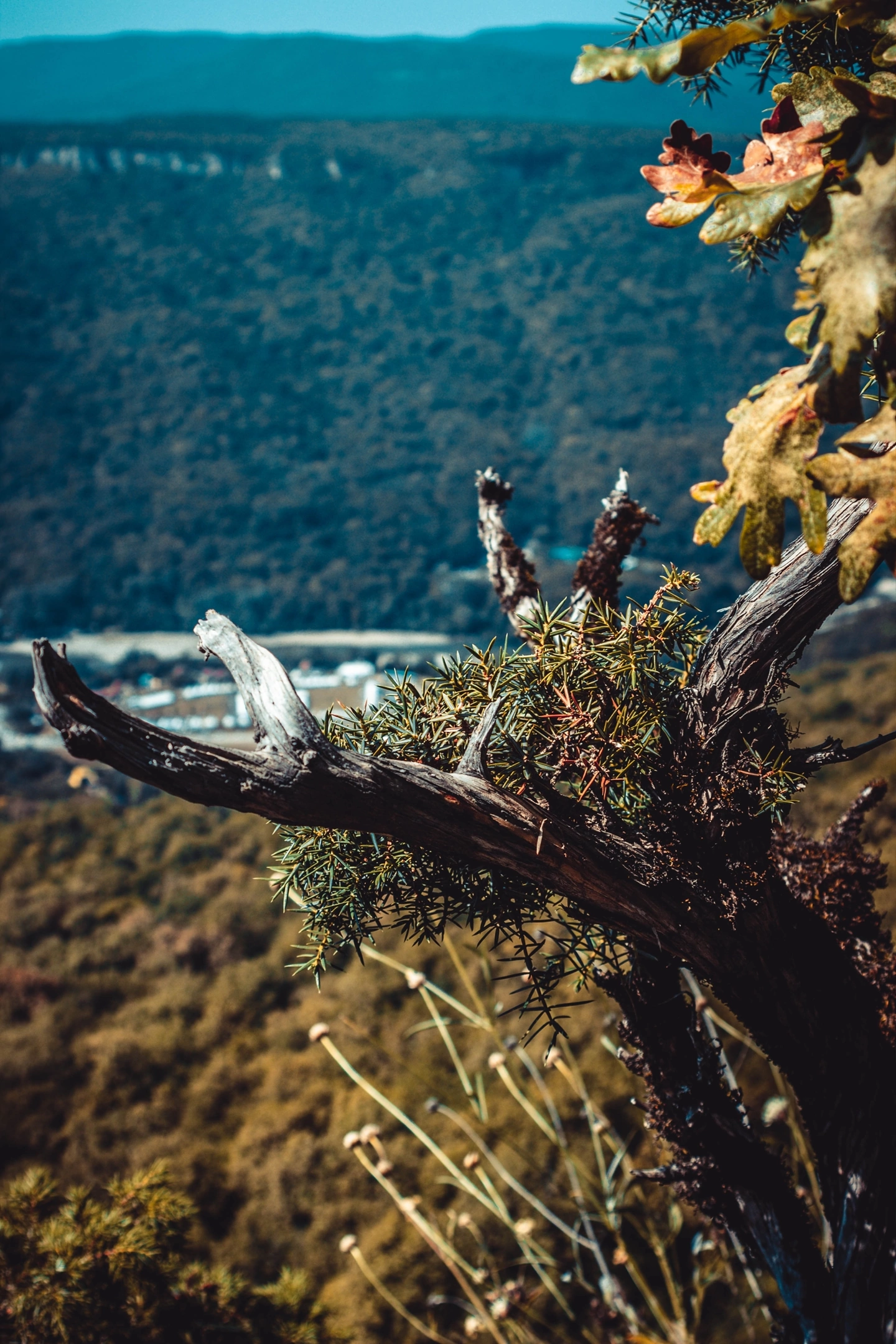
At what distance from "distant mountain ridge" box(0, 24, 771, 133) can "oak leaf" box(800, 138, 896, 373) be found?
79199 mm

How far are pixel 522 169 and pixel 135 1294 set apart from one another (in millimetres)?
68945

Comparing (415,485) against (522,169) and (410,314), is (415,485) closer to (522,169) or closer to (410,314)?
(410,314)

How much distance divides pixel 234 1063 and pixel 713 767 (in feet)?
20.8

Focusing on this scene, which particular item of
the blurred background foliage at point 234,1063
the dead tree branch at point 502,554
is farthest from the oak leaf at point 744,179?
the blurred background foliage at point 234,1063

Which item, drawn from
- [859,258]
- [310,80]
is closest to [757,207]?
[859,258]

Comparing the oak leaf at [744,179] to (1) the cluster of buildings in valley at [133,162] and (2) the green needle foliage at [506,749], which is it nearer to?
(2) the green needle foliage at [506,749]

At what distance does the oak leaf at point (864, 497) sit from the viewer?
0.69m

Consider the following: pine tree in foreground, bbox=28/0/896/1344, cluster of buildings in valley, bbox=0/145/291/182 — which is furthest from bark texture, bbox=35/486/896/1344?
cluster of buildings in valley, bbox=0/145/291/182

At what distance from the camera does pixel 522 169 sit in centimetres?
5906

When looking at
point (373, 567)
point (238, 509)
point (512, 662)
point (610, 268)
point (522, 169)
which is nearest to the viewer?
point (512, 662)

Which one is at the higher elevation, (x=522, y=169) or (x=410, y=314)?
(x=522, y=169)

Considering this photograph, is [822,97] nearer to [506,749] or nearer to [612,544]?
[506,749]

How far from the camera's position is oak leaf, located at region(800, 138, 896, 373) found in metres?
0.63

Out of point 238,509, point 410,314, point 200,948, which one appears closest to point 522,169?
point 410,314
